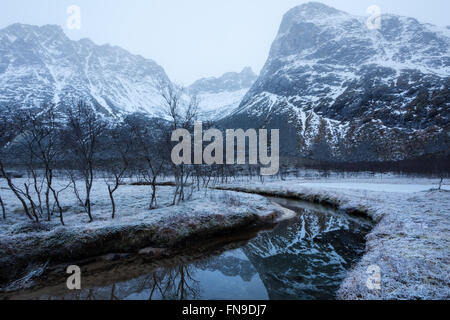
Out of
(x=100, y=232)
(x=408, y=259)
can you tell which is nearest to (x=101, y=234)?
(x=100, y=232)

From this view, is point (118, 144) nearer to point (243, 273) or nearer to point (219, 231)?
point (219, 231)

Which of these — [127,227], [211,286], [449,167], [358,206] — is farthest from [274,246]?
[449,167]

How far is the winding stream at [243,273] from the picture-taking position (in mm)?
10173

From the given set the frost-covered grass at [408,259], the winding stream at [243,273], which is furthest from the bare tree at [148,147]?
the frost-covered grass at [408,259]

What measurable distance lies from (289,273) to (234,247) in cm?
529

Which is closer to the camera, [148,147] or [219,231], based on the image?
[219,231]

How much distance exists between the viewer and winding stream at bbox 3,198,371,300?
10173 millimetres

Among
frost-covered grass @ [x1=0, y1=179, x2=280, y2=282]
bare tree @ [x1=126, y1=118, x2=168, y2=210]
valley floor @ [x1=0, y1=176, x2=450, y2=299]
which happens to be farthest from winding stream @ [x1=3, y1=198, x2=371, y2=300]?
bare tree @ [x1=126, y1=118, x2=168, y2=210]

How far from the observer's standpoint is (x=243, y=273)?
1230 centimetres

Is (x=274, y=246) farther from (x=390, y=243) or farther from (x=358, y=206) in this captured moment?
(x=358, y=206)

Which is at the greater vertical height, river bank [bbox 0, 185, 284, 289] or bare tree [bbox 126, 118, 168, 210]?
bare tree [bbox 126, 118, 168, 210]

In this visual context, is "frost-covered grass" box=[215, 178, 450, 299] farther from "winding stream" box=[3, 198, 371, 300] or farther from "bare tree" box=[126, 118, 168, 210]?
"bare tree" box=[126, 118, 168, 210]

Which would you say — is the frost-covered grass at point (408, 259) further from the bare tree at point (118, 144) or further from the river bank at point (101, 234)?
the bare tree at point (118, 144)
